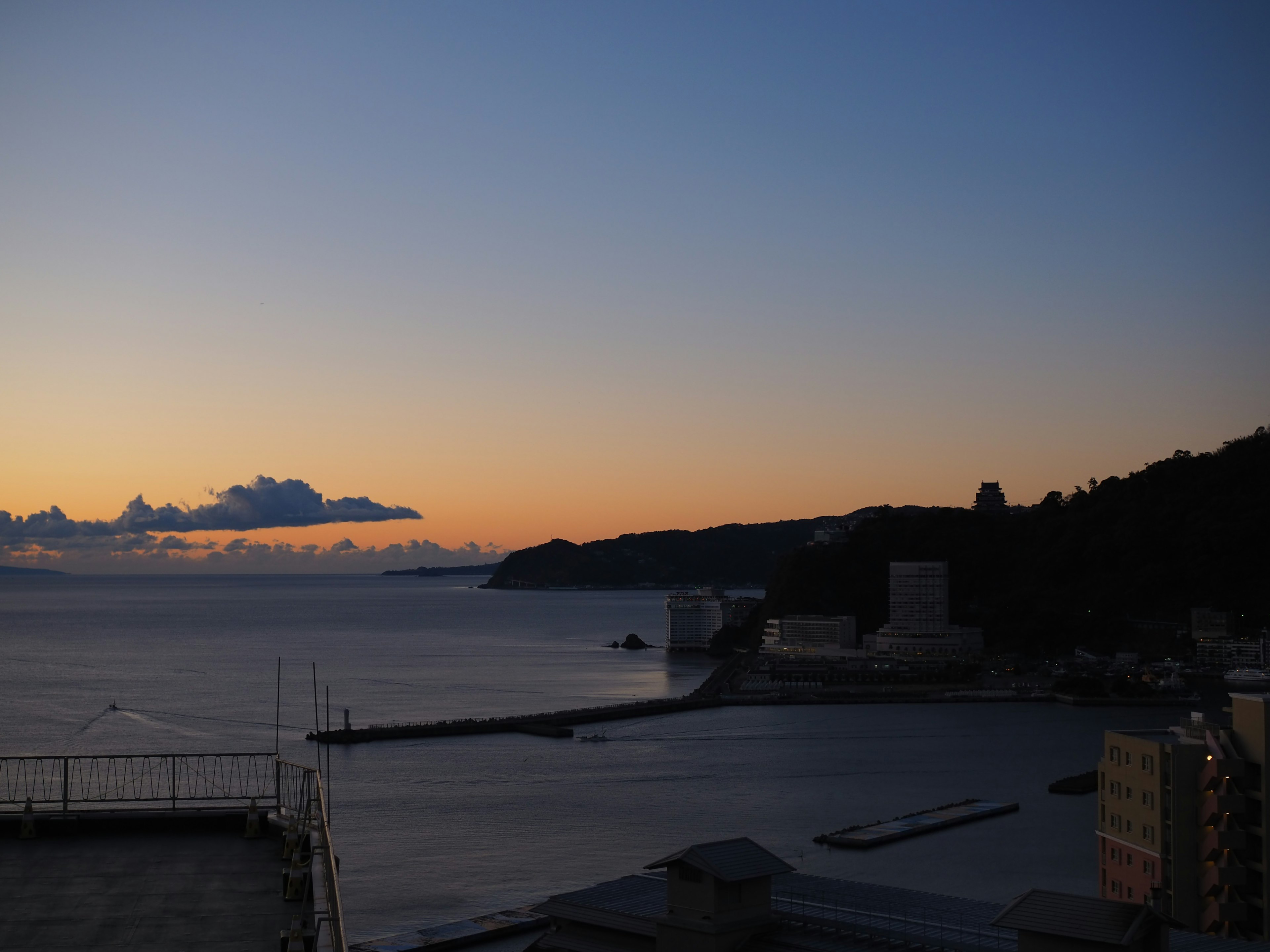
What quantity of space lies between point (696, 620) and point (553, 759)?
31.8 m

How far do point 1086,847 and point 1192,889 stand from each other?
248 inches

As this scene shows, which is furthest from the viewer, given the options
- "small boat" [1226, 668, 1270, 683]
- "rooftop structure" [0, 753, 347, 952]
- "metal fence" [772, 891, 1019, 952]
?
"small boat" [1226, 668, 1270, 683]

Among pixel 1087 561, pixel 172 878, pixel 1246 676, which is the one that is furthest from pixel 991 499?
pixel 172 878

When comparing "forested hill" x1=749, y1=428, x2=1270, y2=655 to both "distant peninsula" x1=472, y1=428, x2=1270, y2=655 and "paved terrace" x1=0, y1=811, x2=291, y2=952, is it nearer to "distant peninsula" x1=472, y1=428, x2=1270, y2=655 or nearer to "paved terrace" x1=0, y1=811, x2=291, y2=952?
"distant peninsula" x1=472, y1=428, x2=1270, y2=655

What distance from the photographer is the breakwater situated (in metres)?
24.4

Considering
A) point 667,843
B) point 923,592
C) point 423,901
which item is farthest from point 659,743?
point 923,592

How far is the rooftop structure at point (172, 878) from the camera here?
95.2 inches

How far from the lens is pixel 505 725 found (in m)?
26.2

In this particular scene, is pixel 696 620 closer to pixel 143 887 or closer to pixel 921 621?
pixel 921 621

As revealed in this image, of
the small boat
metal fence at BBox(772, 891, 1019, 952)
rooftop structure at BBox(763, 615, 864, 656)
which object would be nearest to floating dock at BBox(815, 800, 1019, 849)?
metal fence at BBox(772, 891, 1019, 952)

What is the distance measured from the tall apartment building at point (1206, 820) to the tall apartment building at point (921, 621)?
3505 cm

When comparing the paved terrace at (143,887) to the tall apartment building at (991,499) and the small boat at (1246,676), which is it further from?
the tall apartment building at (991,499)

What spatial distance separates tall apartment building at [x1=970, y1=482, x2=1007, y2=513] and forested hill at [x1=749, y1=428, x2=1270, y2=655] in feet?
22.4

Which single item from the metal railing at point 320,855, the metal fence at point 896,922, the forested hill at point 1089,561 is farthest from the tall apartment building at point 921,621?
the metal railing at point 320,855
